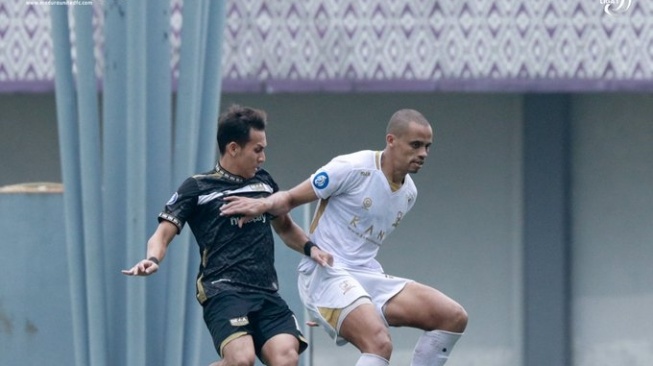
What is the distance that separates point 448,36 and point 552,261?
2.09m

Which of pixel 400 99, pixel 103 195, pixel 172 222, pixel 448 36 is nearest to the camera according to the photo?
pixel 172 222

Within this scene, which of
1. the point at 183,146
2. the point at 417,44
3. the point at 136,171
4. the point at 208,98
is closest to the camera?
the point at 136,171

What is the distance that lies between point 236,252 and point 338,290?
575 mm

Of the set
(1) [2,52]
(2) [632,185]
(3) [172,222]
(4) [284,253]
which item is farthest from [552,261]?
(3) [172,222]

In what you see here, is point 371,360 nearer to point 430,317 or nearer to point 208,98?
point 430,317

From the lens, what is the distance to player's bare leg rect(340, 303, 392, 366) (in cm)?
737

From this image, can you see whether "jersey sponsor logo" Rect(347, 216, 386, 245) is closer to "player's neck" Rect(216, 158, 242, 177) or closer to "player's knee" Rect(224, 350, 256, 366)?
"player's neck" Rect(216, 158, 242, 177)

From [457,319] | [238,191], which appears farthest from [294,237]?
[457,319]

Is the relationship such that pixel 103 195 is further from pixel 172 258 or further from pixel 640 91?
pixel 640 91

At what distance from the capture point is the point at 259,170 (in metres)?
7.55

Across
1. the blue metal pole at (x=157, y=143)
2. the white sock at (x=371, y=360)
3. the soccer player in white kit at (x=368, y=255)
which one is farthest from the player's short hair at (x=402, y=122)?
the blue metal pole at (x=157, y=143)

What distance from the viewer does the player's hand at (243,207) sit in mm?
7160

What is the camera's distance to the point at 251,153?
733 cm

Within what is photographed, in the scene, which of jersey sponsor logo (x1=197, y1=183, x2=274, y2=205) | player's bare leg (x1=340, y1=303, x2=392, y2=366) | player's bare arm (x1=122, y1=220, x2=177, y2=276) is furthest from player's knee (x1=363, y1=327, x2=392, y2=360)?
player's bare arm (x1=122, y1=220, x2=177, y2=276)
